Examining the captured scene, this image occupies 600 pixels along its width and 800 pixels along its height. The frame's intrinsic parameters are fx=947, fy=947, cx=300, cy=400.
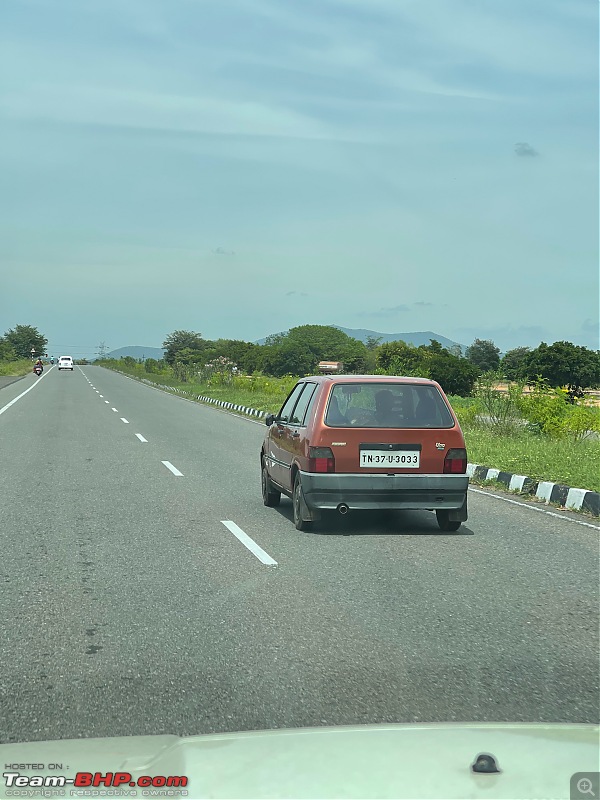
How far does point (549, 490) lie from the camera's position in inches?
470

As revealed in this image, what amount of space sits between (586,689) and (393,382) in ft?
16.7

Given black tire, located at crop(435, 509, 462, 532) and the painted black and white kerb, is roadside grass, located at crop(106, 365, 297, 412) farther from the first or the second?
black tire, located at crop(435, 509, 462, 532)

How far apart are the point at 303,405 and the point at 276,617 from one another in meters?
4.34

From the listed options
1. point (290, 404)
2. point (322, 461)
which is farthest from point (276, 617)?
point (290, 404)

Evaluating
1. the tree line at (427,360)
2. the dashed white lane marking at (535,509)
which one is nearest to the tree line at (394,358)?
the tree line at (427,360)

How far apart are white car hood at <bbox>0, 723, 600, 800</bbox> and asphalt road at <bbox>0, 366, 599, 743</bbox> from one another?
1.30 metres

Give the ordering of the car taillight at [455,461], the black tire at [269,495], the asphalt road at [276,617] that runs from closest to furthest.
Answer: the asphalt road at [276,617], the car taillight at [455,461], the black tire at [269,495]

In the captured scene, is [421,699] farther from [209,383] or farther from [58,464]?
[209,383]

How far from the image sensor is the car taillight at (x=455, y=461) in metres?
9.14

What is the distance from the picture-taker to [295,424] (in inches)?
389

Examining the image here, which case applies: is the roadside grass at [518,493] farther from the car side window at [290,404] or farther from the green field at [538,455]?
the car side window at [290,404]

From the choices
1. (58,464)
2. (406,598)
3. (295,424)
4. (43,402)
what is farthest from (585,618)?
(43,402)

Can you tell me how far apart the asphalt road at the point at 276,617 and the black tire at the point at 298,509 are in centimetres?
14
